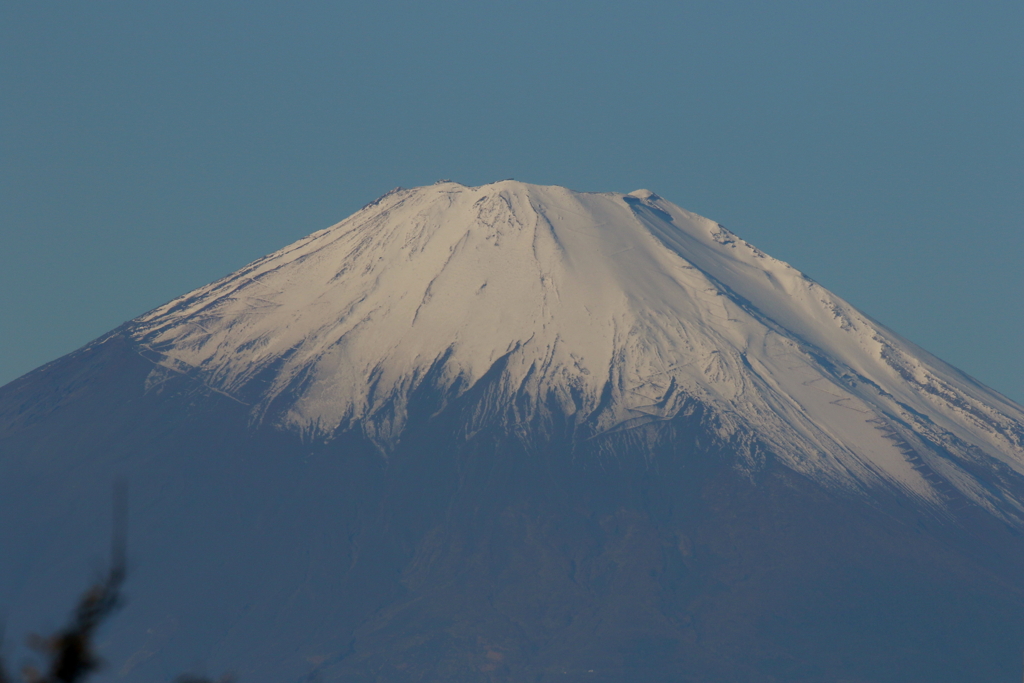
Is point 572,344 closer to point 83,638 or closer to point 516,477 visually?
point 516,477

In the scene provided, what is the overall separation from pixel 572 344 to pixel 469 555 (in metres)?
22.9

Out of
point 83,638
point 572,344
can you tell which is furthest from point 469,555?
point 83,638

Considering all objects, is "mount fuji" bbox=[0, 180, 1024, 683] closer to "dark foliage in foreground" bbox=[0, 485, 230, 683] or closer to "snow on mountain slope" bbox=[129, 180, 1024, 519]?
"snow on mountain slope" bbox=[129, 180, 1024, 519]

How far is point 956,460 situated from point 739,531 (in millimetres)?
21220

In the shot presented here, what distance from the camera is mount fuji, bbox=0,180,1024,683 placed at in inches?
4564

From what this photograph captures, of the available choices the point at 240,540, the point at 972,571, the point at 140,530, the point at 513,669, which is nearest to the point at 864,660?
the point at 972,571

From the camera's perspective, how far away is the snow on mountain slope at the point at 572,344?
132375 millimetres

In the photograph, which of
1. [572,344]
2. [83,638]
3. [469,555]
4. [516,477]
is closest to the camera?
[83,638]

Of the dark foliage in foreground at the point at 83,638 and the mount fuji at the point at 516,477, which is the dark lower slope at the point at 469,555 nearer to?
the mount fuji at the point at 516,477

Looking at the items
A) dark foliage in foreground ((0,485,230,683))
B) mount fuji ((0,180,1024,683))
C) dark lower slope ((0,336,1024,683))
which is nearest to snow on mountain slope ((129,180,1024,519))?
mount fuji ((0,180,1024,683))

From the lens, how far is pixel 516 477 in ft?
427

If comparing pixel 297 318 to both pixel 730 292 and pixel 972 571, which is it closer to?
pixel 730 292

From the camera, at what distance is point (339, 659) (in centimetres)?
11119

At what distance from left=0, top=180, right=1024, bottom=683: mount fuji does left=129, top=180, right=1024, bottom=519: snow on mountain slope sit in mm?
311
